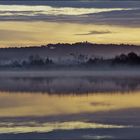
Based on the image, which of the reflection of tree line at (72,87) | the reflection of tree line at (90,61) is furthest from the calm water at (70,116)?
the reflection of tree line at (90,61)

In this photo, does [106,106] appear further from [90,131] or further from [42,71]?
[42,71]

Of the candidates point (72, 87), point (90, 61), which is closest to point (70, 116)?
point (72, 87)

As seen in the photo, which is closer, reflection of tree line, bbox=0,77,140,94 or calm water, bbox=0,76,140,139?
calm water, bbox=0,76,140,139

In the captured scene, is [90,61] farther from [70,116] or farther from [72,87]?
[70,116]

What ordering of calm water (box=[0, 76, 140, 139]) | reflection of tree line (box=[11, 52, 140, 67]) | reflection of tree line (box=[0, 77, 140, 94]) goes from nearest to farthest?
calm water (box=[0, 76, 140, 139])
reflection of tree line (box=[0, 77, 140, 94])
reflection of tree line (box=[11, 52, 140, 67])

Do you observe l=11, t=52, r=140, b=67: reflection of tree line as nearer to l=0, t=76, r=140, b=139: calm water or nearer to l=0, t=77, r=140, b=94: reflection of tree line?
l=0, t=77, r=140, b=94: reflection of tree line

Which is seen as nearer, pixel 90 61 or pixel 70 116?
pixel 70 116

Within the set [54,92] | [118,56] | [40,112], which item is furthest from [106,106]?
[118,56]

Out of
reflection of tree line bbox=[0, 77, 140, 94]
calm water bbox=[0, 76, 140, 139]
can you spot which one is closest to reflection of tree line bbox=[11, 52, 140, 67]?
reflection of tree line bbox=[0, 77, 140, 94]

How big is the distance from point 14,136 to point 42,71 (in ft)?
148

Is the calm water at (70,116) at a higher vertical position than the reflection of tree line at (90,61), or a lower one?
higher

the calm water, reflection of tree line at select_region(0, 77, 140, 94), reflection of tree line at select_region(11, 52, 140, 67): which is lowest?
reflection of tree line at select_region(11, 52, 140, 67)

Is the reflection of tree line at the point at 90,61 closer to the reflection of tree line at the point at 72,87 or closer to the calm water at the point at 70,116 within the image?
the reflection of tree line at the point at 72,87

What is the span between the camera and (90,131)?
14.7m
